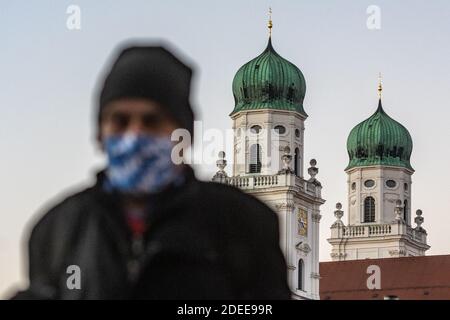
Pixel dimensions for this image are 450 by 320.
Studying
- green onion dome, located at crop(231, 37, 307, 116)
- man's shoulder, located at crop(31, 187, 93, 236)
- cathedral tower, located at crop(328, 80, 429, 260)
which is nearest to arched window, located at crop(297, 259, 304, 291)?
green onion dome, located at crop(231, 37, 307, 116)

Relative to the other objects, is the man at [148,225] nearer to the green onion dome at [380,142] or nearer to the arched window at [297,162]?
the arched window at [297,162]

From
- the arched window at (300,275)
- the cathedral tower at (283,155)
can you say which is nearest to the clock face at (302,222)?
the cathedral tower at (283,155)

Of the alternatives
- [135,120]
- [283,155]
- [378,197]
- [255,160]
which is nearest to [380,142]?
[378,197]

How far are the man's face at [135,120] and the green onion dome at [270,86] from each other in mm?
43821

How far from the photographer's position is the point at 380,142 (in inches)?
2741

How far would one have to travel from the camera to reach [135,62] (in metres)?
2.91

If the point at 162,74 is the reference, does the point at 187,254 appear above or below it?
below

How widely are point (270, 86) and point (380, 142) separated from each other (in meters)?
17.4

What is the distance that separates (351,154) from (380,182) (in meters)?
2.47

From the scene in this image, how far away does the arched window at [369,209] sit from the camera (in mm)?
71000

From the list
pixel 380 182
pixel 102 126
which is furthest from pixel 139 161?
pixel 380 182

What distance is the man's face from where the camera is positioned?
2.91 m

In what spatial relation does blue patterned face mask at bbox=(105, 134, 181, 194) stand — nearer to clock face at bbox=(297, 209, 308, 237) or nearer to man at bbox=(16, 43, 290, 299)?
man at bbox=(16, 43, 290, 299)
